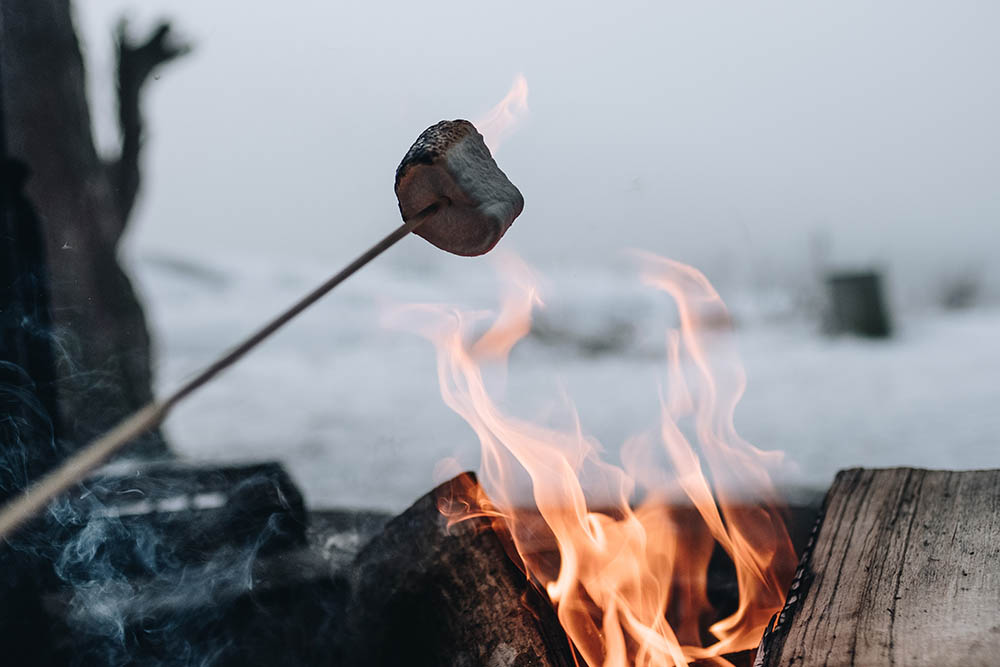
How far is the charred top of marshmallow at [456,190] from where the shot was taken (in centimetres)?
145

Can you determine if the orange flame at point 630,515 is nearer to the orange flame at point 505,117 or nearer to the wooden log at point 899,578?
the wooden log at point 899,578

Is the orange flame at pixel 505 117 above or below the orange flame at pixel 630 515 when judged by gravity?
above

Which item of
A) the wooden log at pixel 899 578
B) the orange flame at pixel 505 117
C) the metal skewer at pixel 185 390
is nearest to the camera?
the wooden log at pixel 899 578

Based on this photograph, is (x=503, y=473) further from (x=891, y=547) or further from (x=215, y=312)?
(x=215, y=312)

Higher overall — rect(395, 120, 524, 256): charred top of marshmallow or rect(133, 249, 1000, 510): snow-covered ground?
rect(395, 120, 524, 256): charred top of marshmallow

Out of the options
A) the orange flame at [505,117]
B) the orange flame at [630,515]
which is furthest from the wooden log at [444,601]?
the orange flame at [505,117]

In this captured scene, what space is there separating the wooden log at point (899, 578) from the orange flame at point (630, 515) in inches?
11.2

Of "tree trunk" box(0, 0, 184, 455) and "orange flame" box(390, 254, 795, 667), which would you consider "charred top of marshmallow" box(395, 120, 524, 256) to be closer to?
"orange flame" box(390, 254, 795, 667)

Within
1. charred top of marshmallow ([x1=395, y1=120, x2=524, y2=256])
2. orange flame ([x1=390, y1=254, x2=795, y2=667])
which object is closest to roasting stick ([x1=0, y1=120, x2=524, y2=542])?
charred top of marshmallow ([x1=395, y1=120, x2=524, y2=256])

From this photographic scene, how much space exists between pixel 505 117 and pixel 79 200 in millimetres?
2464

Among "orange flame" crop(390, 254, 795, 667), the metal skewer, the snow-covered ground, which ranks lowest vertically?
the snow-covered ground

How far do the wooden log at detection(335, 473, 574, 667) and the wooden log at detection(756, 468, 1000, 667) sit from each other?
1.51 ft

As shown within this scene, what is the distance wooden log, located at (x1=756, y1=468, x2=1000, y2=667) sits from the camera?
1.22 meters

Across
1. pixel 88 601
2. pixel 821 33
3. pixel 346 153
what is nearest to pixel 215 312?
pixel 346 153
